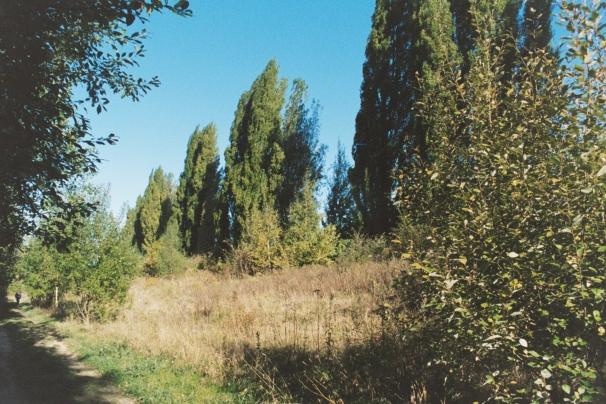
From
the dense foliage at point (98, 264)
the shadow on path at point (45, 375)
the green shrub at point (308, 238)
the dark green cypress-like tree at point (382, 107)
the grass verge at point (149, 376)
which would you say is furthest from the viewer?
the green shrub at point (308, 238)

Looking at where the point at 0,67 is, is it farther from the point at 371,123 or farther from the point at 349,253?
the point at 371,123

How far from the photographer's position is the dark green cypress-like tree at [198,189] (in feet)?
116

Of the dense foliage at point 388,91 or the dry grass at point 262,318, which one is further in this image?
the dense foliage at point 388,91

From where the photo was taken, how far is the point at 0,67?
3.33 m

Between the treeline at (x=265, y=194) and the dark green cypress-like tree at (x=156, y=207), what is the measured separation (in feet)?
24.2

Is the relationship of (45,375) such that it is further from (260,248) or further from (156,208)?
(156,208)

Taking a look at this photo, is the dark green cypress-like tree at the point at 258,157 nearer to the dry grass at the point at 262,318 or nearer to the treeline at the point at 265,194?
the treeline at the point at 265,194

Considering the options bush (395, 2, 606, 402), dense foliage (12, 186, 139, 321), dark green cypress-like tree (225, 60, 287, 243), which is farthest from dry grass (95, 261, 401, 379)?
dark green cypress-like tree (225, 60, 287, 243)

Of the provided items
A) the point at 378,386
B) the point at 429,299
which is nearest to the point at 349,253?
the point at 378,386

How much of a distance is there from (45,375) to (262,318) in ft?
15.3

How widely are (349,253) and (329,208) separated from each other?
6.90m

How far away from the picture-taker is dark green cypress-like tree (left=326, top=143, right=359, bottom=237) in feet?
76.8

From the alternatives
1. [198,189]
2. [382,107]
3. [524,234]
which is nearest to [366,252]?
[382,107]

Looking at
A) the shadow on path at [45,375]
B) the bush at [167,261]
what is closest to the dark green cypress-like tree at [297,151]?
the bush at [167,261]
